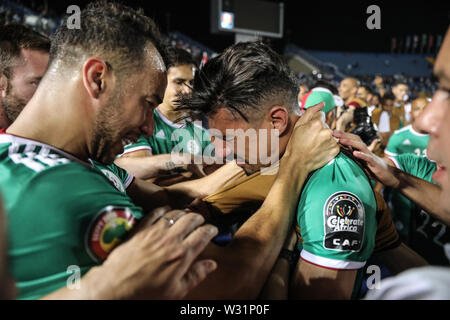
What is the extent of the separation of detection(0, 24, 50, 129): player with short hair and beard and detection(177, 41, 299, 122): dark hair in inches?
35.6

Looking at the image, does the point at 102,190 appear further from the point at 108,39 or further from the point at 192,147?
the point at 192,147

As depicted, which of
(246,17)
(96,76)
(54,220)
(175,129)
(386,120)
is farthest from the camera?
(246,17)

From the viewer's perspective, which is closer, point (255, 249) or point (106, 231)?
point (106, 231)

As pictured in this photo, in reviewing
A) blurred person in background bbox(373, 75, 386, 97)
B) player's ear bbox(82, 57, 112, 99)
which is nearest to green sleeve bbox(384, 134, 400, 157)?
player's ear bbox(82, 57, 112, 99)

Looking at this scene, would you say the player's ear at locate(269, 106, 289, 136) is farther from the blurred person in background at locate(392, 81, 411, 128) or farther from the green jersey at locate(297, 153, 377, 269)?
the blurred person in background at locate(392, 81, 411, 128)

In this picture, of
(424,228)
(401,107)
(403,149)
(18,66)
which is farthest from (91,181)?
(401,107)

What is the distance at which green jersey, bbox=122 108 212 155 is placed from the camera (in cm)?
338

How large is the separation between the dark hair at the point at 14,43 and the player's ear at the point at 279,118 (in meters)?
1.37

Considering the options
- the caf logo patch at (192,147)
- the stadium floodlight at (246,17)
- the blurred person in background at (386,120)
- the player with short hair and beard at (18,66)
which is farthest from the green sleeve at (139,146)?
the stadium floodlight at (246,17)

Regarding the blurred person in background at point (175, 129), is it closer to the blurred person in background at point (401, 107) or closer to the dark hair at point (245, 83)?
the dark hair at point (245, 83)

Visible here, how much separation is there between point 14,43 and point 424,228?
3603 mm

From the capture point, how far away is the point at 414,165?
2.87m
